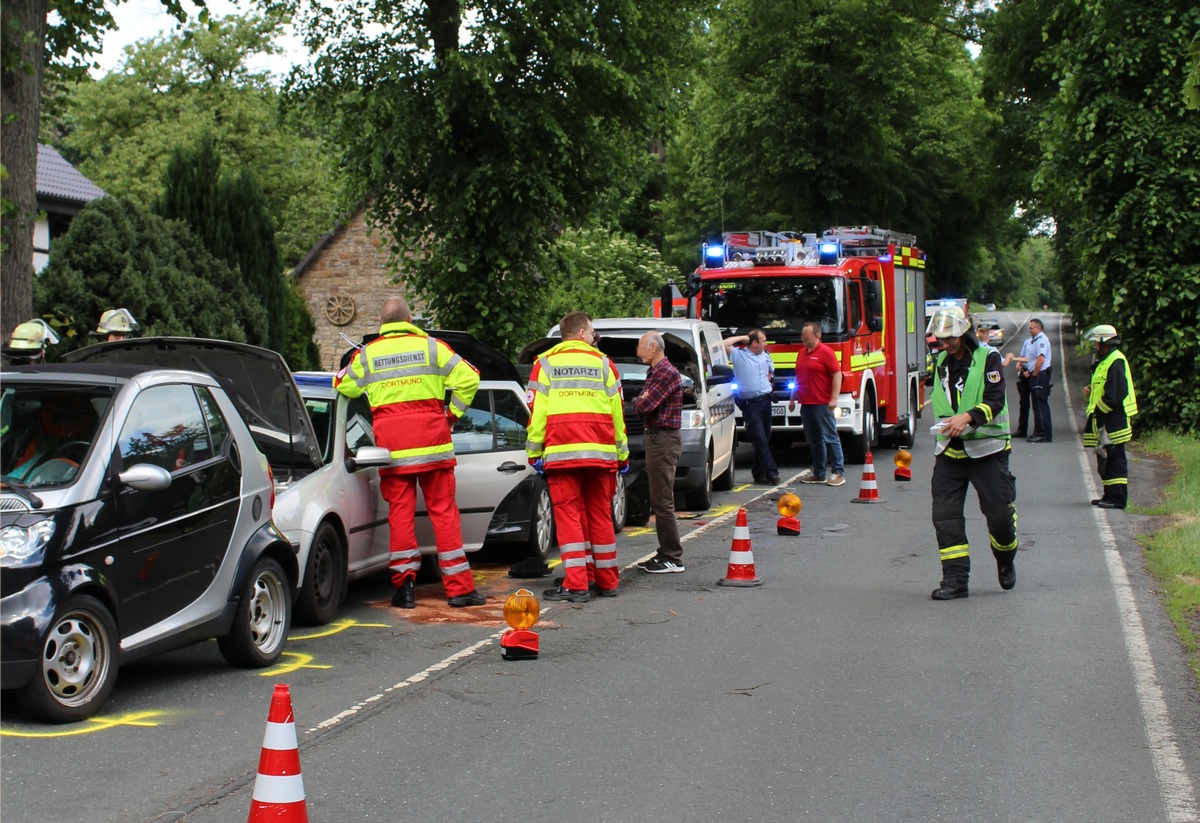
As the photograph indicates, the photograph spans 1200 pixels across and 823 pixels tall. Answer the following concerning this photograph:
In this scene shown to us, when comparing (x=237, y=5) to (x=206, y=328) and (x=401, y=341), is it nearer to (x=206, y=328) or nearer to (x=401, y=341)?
(x=206, y=328)

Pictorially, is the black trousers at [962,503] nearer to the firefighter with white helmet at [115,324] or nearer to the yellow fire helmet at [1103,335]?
the yellow fire helmet at [1103,335]

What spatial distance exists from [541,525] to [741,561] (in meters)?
1.67

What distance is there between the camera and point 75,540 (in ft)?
20.6

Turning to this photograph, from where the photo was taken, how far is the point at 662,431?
34.9 feet

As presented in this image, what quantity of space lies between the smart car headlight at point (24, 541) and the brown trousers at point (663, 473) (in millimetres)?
5231

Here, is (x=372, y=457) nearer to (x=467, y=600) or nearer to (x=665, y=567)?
(x=467, y=600)

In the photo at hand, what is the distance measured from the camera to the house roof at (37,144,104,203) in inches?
1076

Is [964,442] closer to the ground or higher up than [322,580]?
higher up

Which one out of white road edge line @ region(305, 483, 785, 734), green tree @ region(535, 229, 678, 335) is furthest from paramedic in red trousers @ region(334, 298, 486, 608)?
green tree @ region(535, 229, 678, 335)

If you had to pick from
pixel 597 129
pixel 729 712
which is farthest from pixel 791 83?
pixel 729 712

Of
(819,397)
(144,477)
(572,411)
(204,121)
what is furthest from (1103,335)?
(204,121)

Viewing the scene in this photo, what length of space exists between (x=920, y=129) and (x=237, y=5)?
31650 mm

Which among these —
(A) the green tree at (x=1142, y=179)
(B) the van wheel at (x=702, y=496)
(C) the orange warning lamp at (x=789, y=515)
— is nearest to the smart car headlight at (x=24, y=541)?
(C) the orange warning lamp at (x=789, y=515)

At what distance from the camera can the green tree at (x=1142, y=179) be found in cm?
2252
